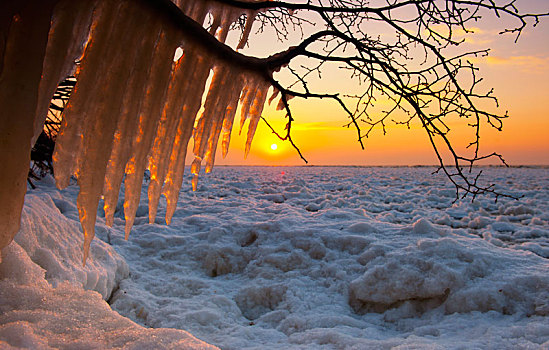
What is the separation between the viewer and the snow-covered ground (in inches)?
64.8

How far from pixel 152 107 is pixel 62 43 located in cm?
37

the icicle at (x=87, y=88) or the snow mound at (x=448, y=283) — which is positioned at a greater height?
the icicle at (x=87, y=88)

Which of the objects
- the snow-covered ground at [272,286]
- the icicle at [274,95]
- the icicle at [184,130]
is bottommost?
the snow-covered ground at [272,286]

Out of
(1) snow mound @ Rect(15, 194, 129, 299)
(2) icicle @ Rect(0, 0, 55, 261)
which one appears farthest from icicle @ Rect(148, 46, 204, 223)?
(1) snow mound @ Rect(15, 194, 129, 299)

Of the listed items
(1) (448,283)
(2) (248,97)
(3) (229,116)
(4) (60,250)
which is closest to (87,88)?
(3) (229,116)

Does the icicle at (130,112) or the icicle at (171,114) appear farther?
the icicle at (171,114)

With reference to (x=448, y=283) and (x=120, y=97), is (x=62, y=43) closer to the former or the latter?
(x=120, y=97)

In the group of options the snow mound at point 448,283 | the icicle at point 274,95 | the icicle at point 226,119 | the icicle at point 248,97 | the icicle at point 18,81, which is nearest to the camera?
the icicle at point 18,81

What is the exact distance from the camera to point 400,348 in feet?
6.54

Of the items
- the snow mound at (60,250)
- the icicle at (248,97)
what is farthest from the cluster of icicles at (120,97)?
the snow mound at (60,250)

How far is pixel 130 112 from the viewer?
136cm

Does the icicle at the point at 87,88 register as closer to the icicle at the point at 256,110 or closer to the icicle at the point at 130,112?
the icicle at the point at 130,112

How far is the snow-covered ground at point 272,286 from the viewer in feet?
5.40

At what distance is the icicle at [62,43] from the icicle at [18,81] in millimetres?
49
